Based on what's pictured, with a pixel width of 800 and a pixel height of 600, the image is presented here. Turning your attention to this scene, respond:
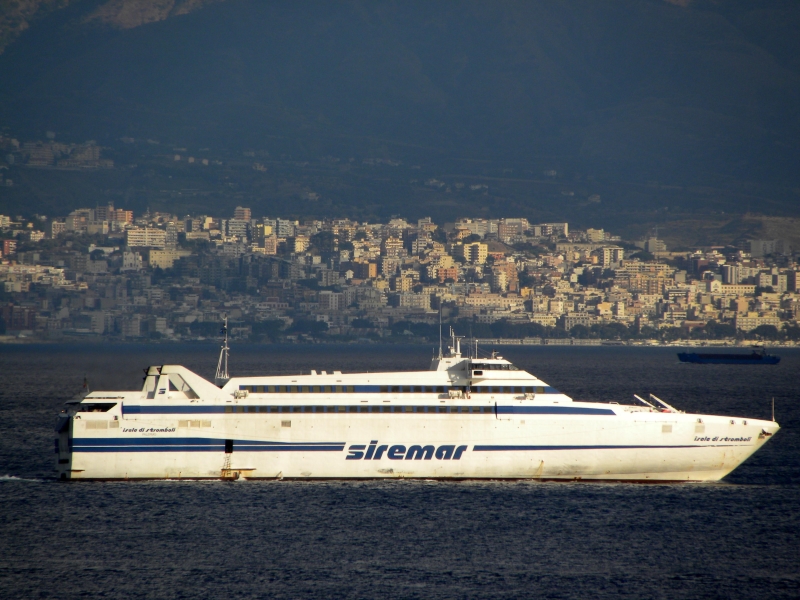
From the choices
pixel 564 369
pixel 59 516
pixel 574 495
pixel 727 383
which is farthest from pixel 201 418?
pixel 564 369

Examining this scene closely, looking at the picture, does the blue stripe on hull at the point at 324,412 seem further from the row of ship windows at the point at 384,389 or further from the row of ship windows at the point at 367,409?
the row of ship windows at the point at 384,389

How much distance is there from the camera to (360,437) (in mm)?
50938

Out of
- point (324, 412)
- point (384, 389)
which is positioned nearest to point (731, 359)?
point (384, 389)

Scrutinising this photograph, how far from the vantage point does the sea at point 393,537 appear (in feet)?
124

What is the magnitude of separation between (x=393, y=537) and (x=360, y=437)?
27.3ft

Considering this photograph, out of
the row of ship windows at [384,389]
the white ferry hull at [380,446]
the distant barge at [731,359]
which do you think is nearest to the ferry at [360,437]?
the white ferry hull at [380,446]

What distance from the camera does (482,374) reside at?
52.4 meters

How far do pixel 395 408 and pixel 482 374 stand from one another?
13.8ft

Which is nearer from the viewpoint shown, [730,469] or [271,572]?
[271,572]

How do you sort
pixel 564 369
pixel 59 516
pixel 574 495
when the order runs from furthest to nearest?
pixel 564 369
pixel 574 495
pixel 59 516

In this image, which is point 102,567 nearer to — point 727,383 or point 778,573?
point 778,573

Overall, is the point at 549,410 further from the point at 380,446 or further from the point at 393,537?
the point at 393,537

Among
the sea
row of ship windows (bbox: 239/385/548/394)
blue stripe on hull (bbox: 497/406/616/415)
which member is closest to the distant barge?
the sea

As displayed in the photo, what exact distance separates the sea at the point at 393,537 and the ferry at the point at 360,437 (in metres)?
0.73
